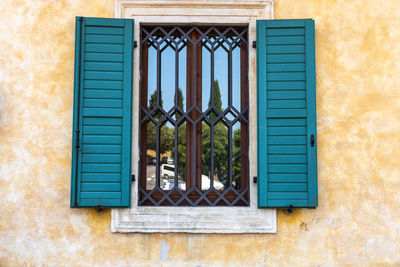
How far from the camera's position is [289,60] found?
3.38 meters

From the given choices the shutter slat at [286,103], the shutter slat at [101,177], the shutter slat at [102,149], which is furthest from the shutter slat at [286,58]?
the shutter slat at [101,177]

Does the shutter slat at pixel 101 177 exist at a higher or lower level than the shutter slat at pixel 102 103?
lower

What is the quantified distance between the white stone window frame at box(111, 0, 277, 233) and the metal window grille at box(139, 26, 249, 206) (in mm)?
103

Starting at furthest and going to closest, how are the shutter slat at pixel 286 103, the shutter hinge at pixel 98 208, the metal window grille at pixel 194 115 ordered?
the metal window grille at pixel 194 115 < the shutter slat at pixel 286 103 < the shutter hinge at pixel 98 208

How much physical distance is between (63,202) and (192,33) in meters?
1.97

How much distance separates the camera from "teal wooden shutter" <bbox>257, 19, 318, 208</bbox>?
3283 mm

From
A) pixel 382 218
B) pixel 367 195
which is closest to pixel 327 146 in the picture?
pixel 367 195

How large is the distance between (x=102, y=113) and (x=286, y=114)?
1.63m

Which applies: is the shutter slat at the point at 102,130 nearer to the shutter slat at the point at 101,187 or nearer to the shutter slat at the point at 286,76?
the shutter slat at the point at 101,187

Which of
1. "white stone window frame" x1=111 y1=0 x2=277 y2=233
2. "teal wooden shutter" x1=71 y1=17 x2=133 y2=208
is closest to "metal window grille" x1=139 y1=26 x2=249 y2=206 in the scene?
"white stone window frame" x1=111 y1=0 x2=277 y2=233

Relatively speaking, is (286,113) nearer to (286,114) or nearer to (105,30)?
(286,114)

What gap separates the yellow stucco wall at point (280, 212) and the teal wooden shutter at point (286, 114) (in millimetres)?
156

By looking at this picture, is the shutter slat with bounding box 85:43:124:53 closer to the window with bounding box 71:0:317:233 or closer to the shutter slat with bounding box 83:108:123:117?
the window with bounding box 71:0:317:233

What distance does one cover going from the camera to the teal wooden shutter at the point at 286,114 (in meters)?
3.28
